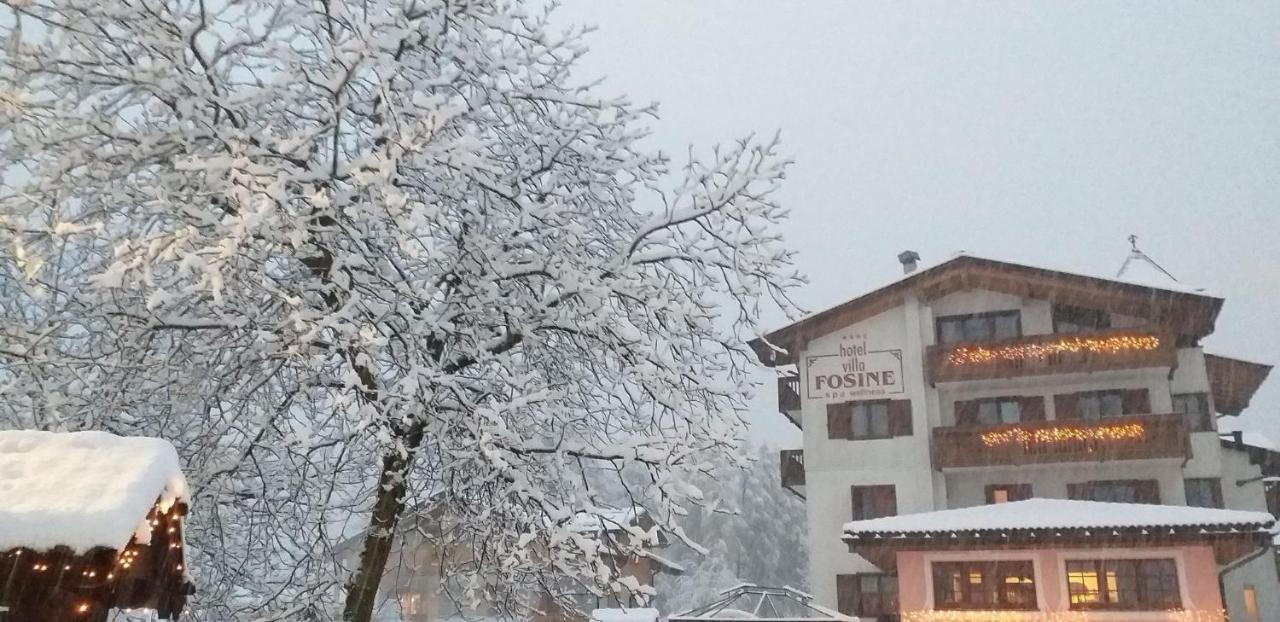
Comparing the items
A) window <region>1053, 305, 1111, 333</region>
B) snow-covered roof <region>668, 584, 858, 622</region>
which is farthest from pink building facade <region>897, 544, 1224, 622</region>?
window <region>1053, 305, 1111, 333</region>

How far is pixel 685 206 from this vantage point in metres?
7.58

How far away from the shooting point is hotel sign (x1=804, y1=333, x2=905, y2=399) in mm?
28234

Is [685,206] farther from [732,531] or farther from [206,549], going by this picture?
[732,531]

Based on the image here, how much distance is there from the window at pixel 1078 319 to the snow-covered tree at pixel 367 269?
21.7m

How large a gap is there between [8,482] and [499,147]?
505 cm

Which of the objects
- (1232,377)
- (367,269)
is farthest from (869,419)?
(367,269)

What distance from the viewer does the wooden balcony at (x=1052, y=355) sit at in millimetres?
25438

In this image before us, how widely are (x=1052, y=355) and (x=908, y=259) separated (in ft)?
28.3

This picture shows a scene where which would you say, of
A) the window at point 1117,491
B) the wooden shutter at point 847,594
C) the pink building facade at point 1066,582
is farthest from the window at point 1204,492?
the wooden shutter at point 847,594

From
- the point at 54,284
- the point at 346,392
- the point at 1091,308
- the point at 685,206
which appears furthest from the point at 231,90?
the point at 1091,308

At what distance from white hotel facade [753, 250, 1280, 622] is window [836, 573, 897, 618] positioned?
0.13 feet

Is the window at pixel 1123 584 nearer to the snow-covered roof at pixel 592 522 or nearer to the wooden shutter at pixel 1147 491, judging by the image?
the wooden shutter at pixel 1147 491

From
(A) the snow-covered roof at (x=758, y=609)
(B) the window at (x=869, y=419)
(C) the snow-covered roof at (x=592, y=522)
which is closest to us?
(C) the snow-covered roof at (x=592, y=522)

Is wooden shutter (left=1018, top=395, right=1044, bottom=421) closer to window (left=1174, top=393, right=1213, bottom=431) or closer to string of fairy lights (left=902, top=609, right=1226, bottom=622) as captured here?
window (left=1174, top=393, right=1213, bottom=431)
